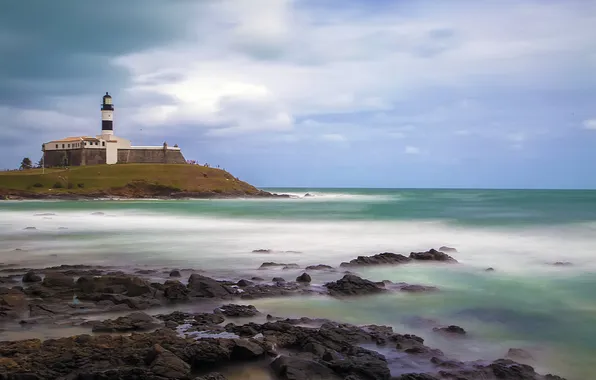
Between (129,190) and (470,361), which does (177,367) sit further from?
(129,190)

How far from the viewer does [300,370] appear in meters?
4.94

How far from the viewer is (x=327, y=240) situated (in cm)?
1806

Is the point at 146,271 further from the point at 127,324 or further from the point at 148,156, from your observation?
the point at 148,156

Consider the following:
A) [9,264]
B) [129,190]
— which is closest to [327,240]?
[9,264]

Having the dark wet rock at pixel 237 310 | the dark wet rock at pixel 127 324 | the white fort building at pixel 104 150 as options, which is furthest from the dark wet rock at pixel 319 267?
the white fort building at pixel 104 150

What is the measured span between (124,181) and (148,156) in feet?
40.0

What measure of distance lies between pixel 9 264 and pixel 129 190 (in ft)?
153

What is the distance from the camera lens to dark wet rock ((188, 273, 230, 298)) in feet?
27.2

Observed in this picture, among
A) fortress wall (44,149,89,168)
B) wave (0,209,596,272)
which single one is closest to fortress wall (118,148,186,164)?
fortress wall (44,149,89,168)

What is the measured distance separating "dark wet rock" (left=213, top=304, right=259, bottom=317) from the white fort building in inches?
2481

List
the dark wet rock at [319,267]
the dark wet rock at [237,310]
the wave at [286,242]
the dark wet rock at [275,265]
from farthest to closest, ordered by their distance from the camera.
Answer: the wave at [286,242] < the dark wet rock at [275,265] < the dark wet rock at [319,267] < the dark wet rock at [237,310]

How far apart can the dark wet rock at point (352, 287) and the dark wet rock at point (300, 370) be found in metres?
3.63

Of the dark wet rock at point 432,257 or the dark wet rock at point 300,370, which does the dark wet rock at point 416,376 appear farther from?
the dark wet rock at point 432,257

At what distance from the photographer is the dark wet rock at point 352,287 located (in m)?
8.76
